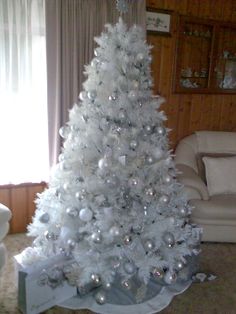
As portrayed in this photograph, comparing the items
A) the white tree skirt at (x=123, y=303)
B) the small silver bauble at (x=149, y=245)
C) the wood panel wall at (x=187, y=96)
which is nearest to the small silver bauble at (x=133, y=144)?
the small silver bauble at (x=149, y=245)

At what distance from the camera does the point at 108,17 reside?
9.24 feet

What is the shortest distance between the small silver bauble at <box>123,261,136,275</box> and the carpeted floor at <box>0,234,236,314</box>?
30 cm

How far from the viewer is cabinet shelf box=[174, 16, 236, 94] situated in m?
3.36

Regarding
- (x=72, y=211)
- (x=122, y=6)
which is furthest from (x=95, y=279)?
(x=122, y=6)

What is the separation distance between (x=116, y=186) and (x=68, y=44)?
4.40 feet

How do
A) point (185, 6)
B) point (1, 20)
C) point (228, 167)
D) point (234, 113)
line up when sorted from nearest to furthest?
point (1, 20), point (228, 167), point (185, 6), point (234, 113)

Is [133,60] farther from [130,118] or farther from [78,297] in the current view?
[78,297]

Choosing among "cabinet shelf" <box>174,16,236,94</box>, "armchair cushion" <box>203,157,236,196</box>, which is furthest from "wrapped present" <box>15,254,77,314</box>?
"cabinet shelf" <box>174,16,236,94</box>

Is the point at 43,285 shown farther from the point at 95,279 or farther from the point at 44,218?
the point at 44,218

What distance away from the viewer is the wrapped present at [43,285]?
1.89 m

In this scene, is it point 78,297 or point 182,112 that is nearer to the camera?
point 78,297

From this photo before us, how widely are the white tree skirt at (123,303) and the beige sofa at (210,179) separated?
2.53 feet

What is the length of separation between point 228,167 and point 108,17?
1.67 metres

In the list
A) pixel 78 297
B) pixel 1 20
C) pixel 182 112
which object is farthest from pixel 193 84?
pixel 78 297
